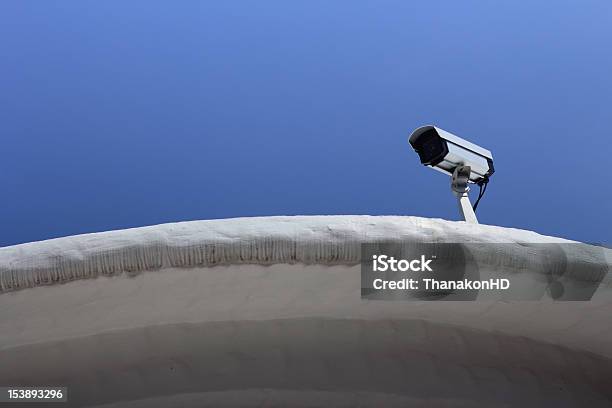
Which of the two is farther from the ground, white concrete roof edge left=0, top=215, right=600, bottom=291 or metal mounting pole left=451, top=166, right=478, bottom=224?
white concrete roof edge left=0, top=215, right=600, bottom=291

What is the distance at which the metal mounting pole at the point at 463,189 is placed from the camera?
2.90 m

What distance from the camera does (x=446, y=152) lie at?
9.40 feet

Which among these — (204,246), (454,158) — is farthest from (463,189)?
(204,246)

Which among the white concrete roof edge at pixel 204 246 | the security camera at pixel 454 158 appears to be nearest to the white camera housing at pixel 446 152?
the security camera at pixel 454 158

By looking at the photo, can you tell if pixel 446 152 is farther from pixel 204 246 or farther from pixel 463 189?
pixel 204 246

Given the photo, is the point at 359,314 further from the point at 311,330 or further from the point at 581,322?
the point at 581,322

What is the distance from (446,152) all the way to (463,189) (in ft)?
0.57

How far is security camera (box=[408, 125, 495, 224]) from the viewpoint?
2.88 metres

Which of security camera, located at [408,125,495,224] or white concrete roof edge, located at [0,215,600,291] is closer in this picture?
white concrete roof edge, located at [0,215,600,291]

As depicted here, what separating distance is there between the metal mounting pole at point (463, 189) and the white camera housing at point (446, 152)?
0.02 meters

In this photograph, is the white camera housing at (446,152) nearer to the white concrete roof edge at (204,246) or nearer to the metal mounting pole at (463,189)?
the metal mounting pole at (463,189)

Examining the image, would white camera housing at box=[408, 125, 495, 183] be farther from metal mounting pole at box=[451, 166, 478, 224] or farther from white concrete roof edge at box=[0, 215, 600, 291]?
white concrete roof edge at box=[0, 215, 600, 291]

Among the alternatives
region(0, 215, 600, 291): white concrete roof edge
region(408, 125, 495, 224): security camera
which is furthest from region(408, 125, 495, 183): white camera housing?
region(0, 215, 600, 291): white concrete roof edge

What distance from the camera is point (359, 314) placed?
60.8 inches
